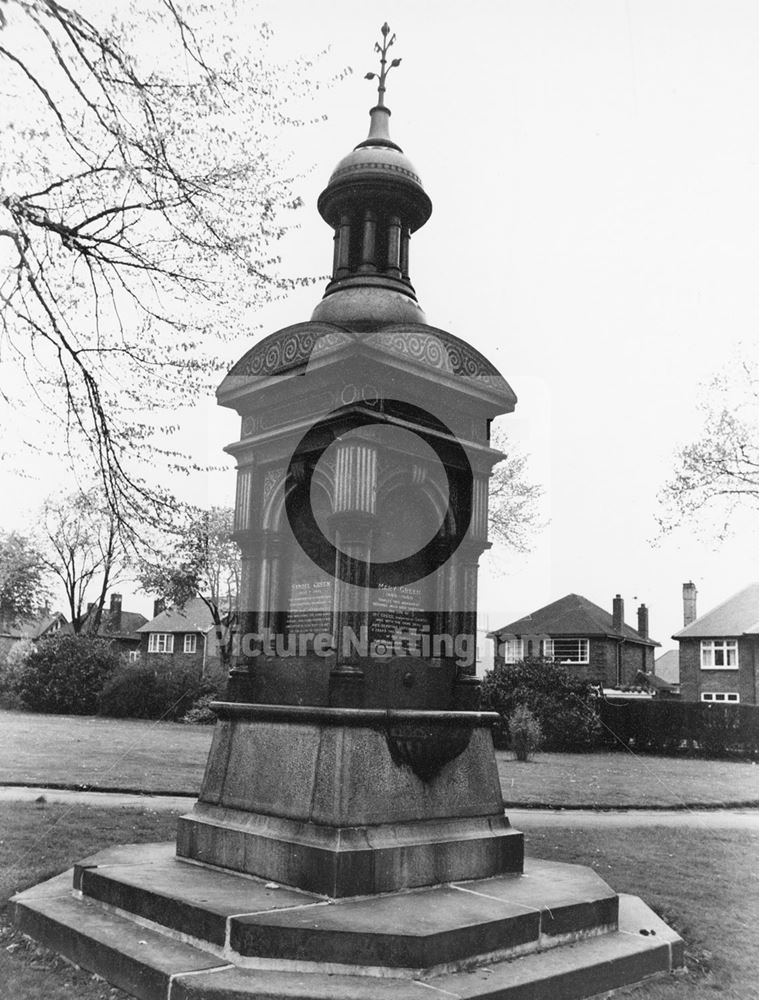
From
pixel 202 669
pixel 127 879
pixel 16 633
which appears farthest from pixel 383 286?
pixel 16 633

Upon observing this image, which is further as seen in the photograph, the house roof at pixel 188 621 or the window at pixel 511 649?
the house roof at pixel 188 621

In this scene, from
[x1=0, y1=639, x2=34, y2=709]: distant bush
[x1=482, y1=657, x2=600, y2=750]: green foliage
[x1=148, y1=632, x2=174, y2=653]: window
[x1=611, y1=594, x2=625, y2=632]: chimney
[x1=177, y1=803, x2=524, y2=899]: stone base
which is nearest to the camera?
[x1=177, y1=803, x2=524, y2=899]: stone base

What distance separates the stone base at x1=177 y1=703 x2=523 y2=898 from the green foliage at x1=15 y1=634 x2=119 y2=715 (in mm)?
30163

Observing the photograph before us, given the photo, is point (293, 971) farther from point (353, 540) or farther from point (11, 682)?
point (11, 682)

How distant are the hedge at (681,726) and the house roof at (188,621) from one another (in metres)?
34.7

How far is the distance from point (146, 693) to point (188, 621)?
2484 cm

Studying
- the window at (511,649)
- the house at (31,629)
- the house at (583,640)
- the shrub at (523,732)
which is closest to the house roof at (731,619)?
the house at (583,640)

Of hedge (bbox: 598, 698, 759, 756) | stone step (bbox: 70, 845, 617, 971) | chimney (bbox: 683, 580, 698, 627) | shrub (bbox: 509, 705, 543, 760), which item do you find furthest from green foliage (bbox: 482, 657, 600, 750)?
chimney (bbox: 683, 580, 698, 627)

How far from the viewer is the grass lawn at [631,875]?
5625 mm

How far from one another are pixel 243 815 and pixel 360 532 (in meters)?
2.40

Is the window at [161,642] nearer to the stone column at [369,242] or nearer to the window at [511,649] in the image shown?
the window at [511,649]

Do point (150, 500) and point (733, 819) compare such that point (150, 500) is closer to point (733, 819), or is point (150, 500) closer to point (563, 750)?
point (733, 819)

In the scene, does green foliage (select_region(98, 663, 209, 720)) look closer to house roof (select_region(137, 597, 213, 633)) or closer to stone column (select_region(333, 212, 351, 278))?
house roof (select_region(137, 597, 213, 633))

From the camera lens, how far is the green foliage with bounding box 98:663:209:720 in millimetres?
32844
